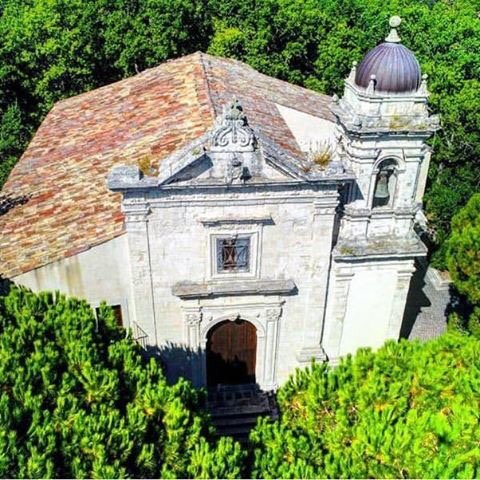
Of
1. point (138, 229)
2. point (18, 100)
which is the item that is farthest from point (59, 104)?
point (138, 229)

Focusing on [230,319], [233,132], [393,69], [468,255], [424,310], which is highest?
[393,69]

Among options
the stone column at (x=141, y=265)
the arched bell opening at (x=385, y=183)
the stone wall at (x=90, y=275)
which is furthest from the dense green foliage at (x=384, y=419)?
the stone wall at (x=90, y=275)

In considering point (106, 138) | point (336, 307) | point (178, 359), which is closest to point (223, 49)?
point (106, 138)

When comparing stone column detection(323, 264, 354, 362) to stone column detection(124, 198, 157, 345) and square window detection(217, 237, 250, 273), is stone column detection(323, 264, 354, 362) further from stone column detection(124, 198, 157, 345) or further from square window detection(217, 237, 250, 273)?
stone column detection(124, 198, 157, 345)

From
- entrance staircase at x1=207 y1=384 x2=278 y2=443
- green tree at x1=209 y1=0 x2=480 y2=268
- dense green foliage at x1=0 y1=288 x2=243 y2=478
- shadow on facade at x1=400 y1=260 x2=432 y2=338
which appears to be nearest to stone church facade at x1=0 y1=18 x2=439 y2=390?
entrance staircase at x1=207 y1=384 x2=278 y2=443

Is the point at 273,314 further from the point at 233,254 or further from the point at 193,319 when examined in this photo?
the point at 233,254

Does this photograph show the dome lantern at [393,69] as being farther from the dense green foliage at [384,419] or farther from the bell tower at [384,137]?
the dense green foliage at [384,419]
